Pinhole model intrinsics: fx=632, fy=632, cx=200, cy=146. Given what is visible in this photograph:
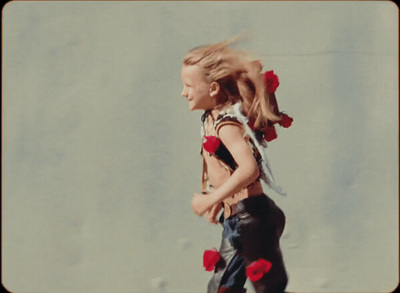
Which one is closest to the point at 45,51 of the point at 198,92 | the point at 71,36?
the point at 71,36

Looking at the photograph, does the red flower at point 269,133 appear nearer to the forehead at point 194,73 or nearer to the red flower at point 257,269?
the forehead at point 194,73

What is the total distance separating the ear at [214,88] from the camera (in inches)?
85.4

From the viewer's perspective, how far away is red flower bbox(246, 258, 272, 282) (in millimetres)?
2125

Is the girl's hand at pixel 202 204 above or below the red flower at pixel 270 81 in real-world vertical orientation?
below

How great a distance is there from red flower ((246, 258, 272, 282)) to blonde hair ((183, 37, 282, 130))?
0.46 meters

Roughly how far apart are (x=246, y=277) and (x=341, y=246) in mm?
549

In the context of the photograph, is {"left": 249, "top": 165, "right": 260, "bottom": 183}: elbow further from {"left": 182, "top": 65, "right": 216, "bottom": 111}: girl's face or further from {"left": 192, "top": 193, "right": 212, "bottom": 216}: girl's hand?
{"left": 182, "top": 65, "right": 216, "bottom": 111}: girl's face

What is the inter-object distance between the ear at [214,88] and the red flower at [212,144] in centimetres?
16

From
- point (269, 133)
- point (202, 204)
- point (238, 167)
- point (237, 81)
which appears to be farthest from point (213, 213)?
point (237, 81)

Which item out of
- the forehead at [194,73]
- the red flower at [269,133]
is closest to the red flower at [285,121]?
the red flower at [269,133]

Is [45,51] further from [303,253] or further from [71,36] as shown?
[303,253]

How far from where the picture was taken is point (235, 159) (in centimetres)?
210

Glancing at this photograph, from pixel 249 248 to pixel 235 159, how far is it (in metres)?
0.31

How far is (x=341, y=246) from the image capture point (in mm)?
2543
